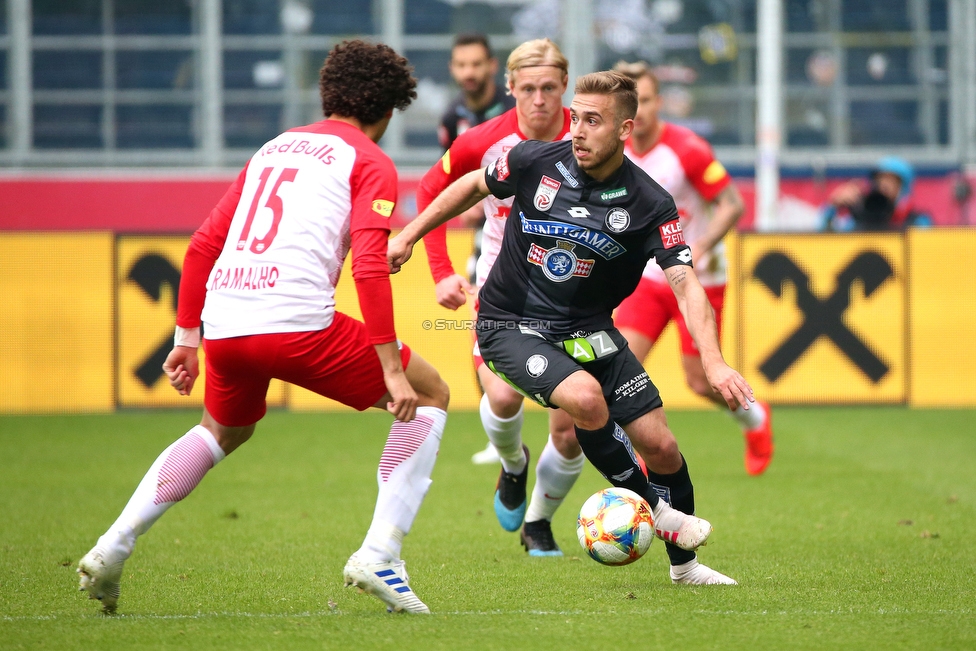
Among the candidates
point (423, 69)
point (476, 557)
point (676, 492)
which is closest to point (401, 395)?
point (676, 492)

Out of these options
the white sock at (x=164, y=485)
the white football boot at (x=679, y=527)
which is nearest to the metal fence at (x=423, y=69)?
the white football boot at (x=679, y=527)

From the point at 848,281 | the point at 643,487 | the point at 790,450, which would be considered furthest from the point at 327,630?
the point at 848,281

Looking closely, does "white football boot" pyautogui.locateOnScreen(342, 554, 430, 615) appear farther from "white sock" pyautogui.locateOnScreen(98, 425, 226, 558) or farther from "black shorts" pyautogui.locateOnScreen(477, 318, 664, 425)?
"black shorts" pyautogui.locateOnScreen(477, 318, 664, 425)

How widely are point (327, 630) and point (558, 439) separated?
1892mm

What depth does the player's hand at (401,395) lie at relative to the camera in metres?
4.09

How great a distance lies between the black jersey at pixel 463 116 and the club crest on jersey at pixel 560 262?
4036 millimetres

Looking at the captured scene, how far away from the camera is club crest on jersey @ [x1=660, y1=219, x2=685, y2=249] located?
4598mm

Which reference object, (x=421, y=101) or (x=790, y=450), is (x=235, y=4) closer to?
(x=421, y=101)

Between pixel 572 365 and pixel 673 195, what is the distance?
2982mm

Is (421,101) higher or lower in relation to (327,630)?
higher

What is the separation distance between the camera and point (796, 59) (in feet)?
64.8

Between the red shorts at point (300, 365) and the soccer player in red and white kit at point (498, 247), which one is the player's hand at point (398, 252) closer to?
the red shorts at point (300, 365)

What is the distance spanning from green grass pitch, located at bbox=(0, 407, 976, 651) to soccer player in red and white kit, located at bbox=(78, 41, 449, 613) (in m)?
0.33

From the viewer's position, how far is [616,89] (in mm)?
4586
